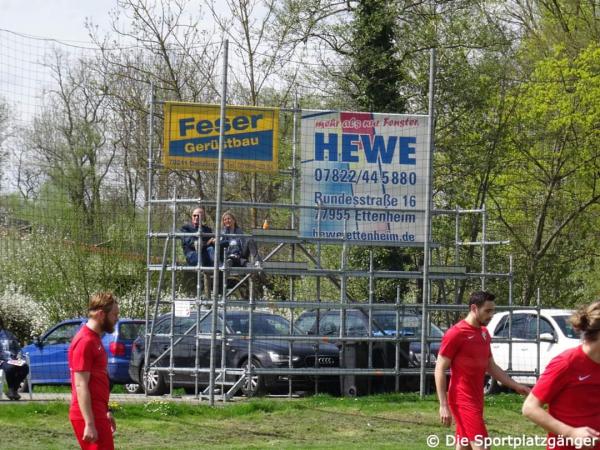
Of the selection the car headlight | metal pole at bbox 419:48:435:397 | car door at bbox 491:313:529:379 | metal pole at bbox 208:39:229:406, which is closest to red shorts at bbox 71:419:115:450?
metal pole at bbox 208:39:229:406

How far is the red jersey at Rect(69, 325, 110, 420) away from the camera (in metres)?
8.23

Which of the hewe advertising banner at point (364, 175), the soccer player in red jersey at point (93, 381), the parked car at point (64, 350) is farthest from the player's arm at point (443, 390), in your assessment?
the parked car at point (64, 350)

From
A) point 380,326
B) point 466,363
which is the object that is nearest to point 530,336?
point 380,326

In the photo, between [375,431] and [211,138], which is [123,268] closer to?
[211,138]

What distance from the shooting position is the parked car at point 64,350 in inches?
861

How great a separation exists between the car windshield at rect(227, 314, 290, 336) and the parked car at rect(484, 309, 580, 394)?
4.00 metres

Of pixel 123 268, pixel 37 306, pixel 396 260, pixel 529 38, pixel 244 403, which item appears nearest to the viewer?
pixel 244 403

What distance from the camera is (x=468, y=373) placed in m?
9.98

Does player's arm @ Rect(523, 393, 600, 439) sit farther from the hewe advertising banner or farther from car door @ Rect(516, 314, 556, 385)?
car door @ Rect(516, 314, 556, 385)

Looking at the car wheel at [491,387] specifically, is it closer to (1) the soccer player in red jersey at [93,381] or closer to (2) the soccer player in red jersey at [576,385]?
(1) the soccer player in red jersey at [93,381]

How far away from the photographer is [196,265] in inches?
723

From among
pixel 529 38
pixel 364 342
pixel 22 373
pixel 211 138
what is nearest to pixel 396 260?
pixel 364 342

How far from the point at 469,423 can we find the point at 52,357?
14.2 m

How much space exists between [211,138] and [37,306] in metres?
15.0
